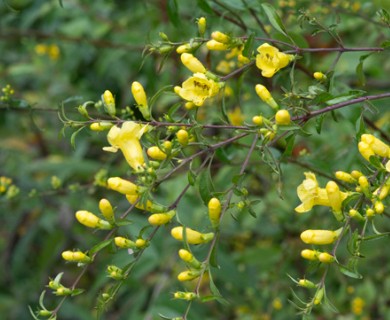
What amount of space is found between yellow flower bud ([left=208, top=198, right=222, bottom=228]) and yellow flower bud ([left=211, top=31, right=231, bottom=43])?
1.21 ft

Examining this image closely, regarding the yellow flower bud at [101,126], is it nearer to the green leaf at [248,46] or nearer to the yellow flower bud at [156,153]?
the yellow flower bud at [156,153]

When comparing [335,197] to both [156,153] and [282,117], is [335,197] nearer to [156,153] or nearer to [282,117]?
[282,117]

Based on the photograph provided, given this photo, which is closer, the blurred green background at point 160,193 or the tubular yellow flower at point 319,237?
the tubular yellow flower at point 319,237

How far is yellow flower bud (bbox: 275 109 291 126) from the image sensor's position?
1346 millimetres

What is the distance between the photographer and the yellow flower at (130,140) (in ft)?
4.70

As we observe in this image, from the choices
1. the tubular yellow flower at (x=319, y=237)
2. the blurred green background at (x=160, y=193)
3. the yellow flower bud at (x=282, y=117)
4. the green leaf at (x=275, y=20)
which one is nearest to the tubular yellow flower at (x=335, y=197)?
the tubular yellow flower at (x=319, y=237)

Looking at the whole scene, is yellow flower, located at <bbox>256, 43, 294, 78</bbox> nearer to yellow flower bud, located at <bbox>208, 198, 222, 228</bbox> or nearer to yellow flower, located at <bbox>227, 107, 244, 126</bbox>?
yellow flower bud, located at <bbox>208, 198, 222, 228</bbox>

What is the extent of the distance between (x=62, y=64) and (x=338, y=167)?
2373 mm

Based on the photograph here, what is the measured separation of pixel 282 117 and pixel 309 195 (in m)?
0.21

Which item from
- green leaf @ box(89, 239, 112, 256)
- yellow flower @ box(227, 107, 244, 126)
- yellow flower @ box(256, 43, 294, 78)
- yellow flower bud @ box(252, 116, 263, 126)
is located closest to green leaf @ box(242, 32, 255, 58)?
yellow flower @ box(256, 43, 294, 78)

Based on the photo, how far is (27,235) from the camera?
3.75 meters

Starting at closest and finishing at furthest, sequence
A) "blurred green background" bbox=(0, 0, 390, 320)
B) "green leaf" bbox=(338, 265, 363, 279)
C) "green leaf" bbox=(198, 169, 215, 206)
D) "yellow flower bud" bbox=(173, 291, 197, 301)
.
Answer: "green leaf" bbox=(338, 265, 363, 279)
"yellow flower bud" bbox=(173, 291, 197, 301)
"green leaf" bbox=(198, 169, 215, 206)
"blurred green background" bbox=(0, 0, 390, 320)

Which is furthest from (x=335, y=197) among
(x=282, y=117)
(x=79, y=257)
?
(x=79, y=257)

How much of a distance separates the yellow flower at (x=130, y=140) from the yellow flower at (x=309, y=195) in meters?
0.35
